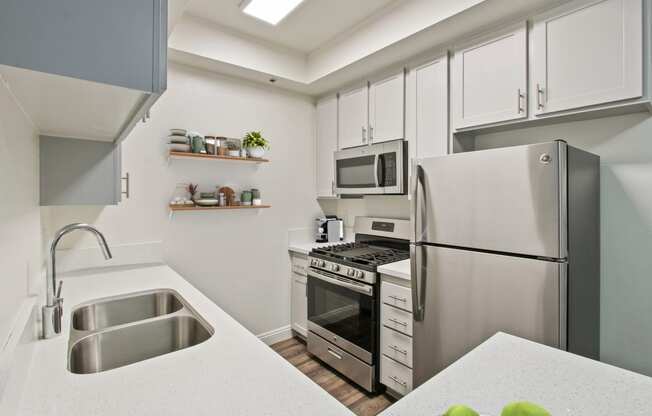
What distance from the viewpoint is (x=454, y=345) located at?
1.80 metres

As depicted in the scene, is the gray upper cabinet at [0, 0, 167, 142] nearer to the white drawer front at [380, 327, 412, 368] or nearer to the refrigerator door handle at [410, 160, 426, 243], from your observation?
the refrigerator door handle at [410, 160, 426, 243]

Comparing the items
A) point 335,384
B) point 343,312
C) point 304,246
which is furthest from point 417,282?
point 304,246

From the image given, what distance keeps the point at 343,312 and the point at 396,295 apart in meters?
0.52

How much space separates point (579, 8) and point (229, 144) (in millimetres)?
2404

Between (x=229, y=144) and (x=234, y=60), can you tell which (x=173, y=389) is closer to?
(x=229, y=144)

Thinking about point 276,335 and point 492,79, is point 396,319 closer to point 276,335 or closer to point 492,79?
point 276,335

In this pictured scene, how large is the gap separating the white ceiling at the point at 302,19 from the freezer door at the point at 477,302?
169 cm

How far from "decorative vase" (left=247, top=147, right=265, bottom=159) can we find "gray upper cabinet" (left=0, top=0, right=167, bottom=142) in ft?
6.55

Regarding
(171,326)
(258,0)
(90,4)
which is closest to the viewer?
(90,4)

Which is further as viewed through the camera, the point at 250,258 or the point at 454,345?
the point at 250,258

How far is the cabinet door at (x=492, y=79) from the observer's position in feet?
6.19

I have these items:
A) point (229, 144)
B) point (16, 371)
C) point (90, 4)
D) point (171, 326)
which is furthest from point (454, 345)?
point (229, 144)

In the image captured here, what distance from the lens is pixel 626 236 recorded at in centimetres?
178

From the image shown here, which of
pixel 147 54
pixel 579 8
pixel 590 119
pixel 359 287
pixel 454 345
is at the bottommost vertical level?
pixel 454 345
